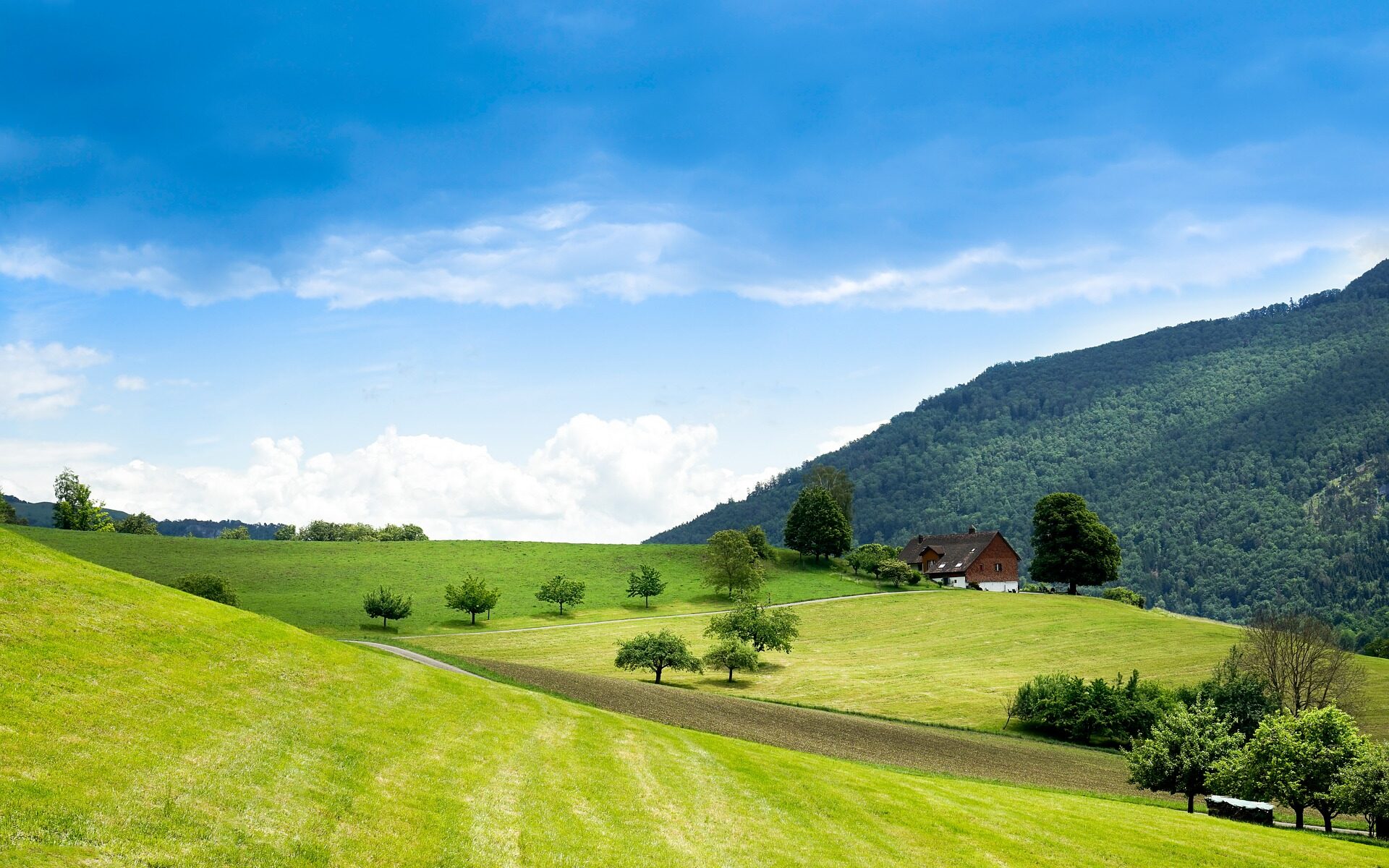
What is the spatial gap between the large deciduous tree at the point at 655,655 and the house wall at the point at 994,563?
81242 mm

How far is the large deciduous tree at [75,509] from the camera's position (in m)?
134

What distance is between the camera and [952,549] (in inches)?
5694

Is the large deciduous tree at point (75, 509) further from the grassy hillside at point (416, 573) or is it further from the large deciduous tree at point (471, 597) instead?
the large deciduous tree at point (471, 597)

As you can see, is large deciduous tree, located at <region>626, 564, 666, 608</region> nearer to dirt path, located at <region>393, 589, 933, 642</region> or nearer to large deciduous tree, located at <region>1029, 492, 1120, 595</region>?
dirt path, located at <region>393, 589, 933, 642</region>

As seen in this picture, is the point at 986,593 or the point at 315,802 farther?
the point at 986,593

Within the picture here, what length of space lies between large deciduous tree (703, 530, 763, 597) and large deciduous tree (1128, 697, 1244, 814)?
235 ft

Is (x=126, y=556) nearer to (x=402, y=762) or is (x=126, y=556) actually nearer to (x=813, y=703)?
(x=813, y=703)

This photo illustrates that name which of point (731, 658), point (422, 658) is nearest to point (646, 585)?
point (731, 658)

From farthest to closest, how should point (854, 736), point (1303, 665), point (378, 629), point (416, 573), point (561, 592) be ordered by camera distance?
point (416, 573) < point (561, 592) < point (378, 629) < point (1303, 665) < point (854, 736)

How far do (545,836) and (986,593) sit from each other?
353 feet

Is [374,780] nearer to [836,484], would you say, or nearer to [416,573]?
[416,573]

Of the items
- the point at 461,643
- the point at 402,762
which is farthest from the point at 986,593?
the point at 402,762

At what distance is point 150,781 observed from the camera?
1452 centimetres

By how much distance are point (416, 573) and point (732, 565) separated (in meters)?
40.3
